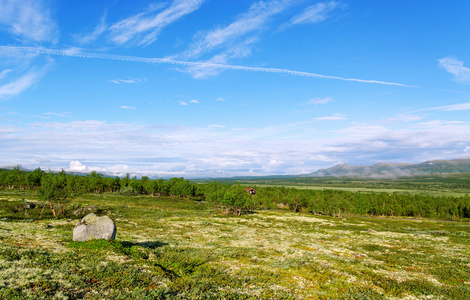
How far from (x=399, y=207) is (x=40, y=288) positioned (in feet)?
505

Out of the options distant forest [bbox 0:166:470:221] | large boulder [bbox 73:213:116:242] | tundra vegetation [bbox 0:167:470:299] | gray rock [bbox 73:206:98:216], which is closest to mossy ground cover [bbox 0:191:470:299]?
tundra vegetation [bbox 0:167:470:299]

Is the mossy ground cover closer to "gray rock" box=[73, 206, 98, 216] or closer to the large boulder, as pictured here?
the large boulder

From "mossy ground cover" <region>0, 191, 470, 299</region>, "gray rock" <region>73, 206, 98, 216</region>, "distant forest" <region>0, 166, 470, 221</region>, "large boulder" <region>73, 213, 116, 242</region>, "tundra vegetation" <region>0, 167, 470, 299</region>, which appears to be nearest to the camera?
"mossy ground cover" <region>0, 191, 470, 299</region>

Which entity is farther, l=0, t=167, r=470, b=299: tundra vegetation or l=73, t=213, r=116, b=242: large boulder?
l=73, t=213, r=116, b=242: large boulder

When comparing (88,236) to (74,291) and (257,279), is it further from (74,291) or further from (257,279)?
(257,279)

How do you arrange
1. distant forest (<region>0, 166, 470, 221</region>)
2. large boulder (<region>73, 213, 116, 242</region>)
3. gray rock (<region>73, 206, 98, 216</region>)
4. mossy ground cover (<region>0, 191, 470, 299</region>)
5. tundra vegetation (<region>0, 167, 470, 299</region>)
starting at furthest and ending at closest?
distant forest (<region>0, 166, 470, 221</region>) < gray rock (<region>73, 206, 98, 216</region>) < large boulder (<region>73, 213, 116, 242</region>) < tundra vegetation (<region>0, 167, 470, 299</region>) < mossy ground cover (<region>0, 191, 470, 299</region>)

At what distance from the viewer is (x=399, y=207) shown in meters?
128

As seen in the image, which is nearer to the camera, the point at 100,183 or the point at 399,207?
the point at 399,207

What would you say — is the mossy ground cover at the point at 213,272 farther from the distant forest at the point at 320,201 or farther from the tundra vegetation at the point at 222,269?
→ the distant forest at the point at 320,201

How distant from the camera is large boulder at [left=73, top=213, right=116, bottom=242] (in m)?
27.8

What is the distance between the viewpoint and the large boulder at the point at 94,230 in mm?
27812

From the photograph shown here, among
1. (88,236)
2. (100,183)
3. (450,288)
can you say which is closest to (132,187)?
(100,183)

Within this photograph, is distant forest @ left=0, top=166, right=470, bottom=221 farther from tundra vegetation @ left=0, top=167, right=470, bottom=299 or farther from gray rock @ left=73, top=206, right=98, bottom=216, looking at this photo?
tundra vegetation @ left=0, top=167, right=470, bottom=299

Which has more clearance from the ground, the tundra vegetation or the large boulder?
the large boulder
